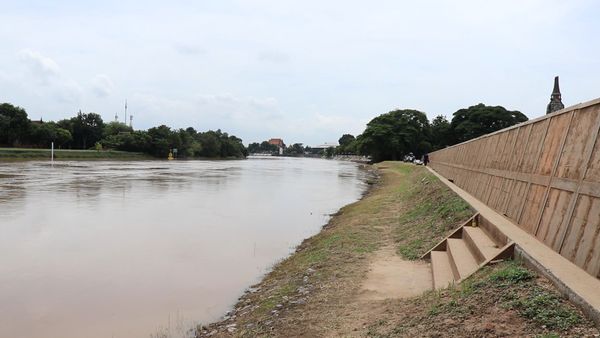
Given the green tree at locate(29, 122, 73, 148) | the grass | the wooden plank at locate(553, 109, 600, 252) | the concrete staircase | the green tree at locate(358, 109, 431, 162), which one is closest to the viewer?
the wooden plank at locate(553, 109, 600, 252)

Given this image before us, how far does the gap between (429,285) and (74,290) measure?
21.3 feet

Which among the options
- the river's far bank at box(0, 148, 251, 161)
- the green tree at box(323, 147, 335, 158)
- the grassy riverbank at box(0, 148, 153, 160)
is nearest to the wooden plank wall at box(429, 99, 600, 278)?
the river's far bank at box(0, 148, 251, 161)

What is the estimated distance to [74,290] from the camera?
8.69 meters

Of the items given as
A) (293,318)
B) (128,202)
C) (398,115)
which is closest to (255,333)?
(293,318)

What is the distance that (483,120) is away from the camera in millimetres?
67375

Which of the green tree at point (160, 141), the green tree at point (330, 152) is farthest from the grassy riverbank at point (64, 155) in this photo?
the green tree at point (330, 152)

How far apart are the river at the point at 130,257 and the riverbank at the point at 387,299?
980mm

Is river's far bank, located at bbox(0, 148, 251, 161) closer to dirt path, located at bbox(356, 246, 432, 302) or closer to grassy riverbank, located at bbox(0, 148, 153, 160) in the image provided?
grassy riverbank, located at bbox(0, 148, 153, 160)

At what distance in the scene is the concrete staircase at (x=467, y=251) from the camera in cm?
614

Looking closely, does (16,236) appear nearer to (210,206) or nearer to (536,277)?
(210,206)

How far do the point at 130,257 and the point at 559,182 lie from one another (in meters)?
9.28

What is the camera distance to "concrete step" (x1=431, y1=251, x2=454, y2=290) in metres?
6.45

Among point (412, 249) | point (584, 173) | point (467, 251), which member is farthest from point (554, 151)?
point (412, 249)

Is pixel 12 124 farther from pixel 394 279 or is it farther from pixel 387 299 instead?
pixel 387 299
